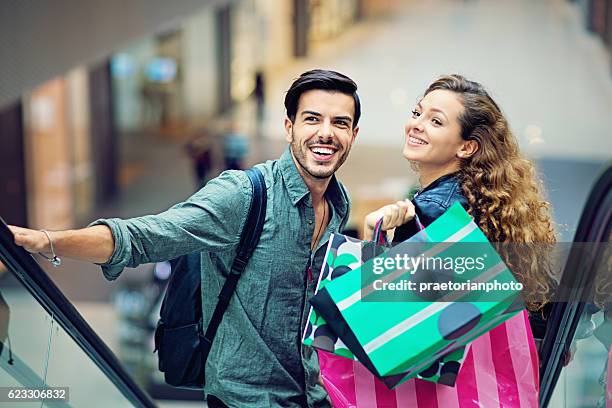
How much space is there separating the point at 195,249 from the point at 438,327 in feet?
2.07

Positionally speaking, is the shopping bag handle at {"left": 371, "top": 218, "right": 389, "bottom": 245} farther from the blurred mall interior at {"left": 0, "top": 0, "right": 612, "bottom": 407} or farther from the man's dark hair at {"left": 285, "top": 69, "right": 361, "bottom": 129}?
the blurred mall interior at {"left": 0, "top": 0, "right": 612, "bottom": 407}

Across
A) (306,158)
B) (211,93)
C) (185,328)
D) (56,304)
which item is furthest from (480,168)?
(211,93)

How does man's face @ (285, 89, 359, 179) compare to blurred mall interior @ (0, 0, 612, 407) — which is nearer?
man's face @ (285, 89, 359, 179)

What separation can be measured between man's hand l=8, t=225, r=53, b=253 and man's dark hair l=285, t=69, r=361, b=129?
745 millimetres

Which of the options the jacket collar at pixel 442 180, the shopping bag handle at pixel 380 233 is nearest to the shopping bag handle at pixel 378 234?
the shopping bag handle at pixel 380 233

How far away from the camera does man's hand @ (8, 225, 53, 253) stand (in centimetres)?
207

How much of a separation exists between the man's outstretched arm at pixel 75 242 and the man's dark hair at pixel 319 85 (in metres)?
0.64

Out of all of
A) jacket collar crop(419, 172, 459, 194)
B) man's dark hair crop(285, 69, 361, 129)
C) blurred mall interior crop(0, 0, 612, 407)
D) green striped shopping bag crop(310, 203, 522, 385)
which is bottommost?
blurred mall interior crop(0, 0, 612, 407)

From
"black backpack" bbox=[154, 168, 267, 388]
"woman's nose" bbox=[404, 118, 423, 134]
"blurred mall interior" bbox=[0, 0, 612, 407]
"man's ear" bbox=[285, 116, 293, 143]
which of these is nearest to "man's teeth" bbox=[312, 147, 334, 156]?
"man's ear" bbox=[285, 116, 293, 143]

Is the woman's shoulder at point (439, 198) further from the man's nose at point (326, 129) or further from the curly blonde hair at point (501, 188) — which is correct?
the man's nose at point (326, 129)

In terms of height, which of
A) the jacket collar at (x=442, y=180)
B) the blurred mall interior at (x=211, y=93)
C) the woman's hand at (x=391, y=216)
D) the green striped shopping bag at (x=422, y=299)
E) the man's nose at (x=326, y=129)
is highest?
the man's nose at (x=326, y=129)

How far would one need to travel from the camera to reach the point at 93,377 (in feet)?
11.4

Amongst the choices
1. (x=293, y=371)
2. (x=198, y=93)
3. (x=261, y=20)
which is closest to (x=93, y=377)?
(x=293, y=371)

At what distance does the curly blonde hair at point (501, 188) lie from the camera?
232 centimetres
